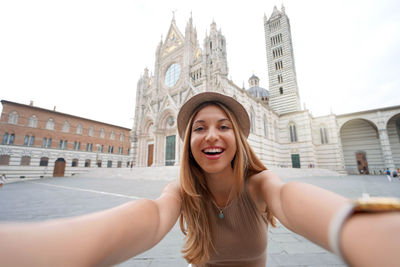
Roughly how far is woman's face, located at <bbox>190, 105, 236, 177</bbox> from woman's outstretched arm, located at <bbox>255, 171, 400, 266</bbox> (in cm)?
41

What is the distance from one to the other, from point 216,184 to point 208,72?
15.2m

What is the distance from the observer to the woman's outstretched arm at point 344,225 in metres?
0.38

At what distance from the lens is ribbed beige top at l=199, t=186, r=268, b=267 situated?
1.15 m

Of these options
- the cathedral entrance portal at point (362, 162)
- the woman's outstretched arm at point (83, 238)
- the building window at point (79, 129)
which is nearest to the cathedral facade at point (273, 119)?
the cathedral entrance portal at point (362, 162)

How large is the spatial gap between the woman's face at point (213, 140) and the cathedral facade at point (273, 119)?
1452 cm

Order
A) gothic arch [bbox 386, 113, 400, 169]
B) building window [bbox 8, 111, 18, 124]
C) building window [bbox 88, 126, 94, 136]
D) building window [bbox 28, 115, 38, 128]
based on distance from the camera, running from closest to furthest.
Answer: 1. building window [bbox 8, 111, 18, 124]
2. building window [bbox 28, 115, 38, 128]
3. gothic arch [bbox 386, 113, 400, 169]
4. building window [bbox 88, 126, 94, 136]

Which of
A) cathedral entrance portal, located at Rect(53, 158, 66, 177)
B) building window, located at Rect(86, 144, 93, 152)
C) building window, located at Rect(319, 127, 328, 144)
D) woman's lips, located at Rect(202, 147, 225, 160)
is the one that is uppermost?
building window, located at Rect(319, 127, 328, 144)

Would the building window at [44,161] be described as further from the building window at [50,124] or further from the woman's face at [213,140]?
the woman's face at [213,140]

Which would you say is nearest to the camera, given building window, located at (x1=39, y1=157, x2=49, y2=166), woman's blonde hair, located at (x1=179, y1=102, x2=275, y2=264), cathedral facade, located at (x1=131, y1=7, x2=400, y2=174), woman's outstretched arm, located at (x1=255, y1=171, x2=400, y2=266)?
woman's outstretched arm, located at (x1=255, y1=171, x2=400, y2=266)

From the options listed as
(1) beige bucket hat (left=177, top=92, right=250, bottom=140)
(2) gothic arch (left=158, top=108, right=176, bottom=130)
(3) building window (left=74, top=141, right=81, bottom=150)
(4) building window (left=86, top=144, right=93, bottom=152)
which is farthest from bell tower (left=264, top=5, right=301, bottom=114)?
(3) building window (left=74, top=141, right=81, bottom=150)

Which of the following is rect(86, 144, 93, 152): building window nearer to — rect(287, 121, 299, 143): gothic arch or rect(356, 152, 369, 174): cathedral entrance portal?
rect(287, 121, 299, 143): gothic arch

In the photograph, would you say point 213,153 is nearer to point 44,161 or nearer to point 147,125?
point 147,125

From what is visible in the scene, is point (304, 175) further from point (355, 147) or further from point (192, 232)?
point (192, 232)

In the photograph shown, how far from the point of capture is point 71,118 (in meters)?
22.7
